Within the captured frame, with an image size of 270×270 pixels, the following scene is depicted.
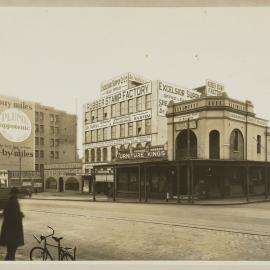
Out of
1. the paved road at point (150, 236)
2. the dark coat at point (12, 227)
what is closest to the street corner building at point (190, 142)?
the paved road at point (150, 236)

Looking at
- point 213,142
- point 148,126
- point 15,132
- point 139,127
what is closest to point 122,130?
point 139,127

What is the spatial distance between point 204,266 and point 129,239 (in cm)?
171

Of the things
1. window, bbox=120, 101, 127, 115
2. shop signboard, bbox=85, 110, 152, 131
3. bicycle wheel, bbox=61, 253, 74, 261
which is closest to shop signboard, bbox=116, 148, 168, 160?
shop signboard, bbox=85, 110, 152, 131

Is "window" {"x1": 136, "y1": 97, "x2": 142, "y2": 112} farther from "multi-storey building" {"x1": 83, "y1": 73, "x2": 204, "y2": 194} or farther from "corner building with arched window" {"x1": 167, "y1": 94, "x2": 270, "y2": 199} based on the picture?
"corner building with arched window" {"x1": 167, "y1": 94, "x2": 270, "y2": 199}

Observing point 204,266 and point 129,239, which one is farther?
point 129,239

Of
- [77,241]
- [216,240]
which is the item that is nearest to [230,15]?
[216,240]

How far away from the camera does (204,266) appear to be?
677cm

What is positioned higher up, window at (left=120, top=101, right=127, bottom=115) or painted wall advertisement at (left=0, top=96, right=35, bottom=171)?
window at (left=120, top=101, right=127, bottom=115)

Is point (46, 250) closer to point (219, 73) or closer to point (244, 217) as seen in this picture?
point (219, 73)

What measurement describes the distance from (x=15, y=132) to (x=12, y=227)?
222 centimetres

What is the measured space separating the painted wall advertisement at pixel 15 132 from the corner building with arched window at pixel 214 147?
762 centimetres

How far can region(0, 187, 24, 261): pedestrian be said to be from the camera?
7039 mm

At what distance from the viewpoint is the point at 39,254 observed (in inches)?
276

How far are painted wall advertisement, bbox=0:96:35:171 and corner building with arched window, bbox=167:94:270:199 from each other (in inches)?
300
